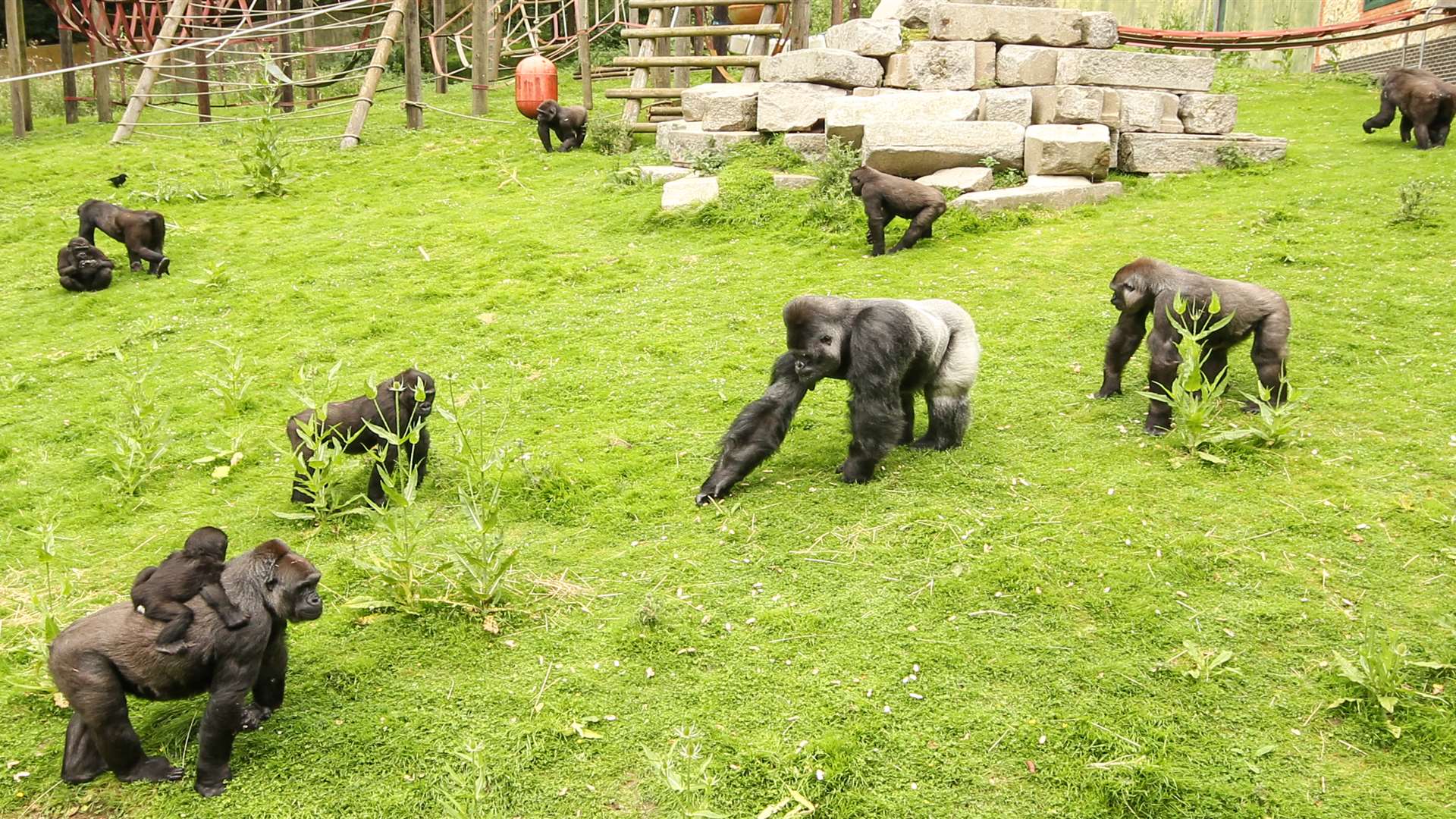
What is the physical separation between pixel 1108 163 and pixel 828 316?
7110 mm

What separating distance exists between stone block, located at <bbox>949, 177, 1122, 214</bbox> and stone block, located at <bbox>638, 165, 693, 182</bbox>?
3.58m

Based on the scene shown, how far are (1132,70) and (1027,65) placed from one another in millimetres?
1354

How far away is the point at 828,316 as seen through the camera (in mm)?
5945

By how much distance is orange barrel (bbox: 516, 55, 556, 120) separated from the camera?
52.9 feet

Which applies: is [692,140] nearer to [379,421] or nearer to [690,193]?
[690,193]

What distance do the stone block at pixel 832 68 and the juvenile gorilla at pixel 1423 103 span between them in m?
5.98

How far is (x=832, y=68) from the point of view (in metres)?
12.8

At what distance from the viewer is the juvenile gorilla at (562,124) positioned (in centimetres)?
1498

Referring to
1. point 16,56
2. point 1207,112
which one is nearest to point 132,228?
point 16,56

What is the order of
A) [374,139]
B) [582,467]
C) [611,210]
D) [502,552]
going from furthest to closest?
[374,139], [611,210], [582,467], [502,552]

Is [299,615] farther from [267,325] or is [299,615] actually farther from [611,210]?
[611,210]

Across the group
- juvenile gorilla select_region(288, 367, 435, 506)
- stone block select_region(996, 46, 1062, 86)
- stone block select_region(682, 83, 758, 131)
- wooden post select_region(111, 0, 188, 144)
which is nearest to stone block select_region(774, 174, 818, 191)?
stone block select_region(682, 83, 758, 131)

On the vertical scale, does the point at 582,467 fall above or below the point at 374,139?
below

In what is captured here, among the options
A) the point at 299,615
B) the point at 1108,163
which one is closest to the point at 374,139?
the point at 1108,163
